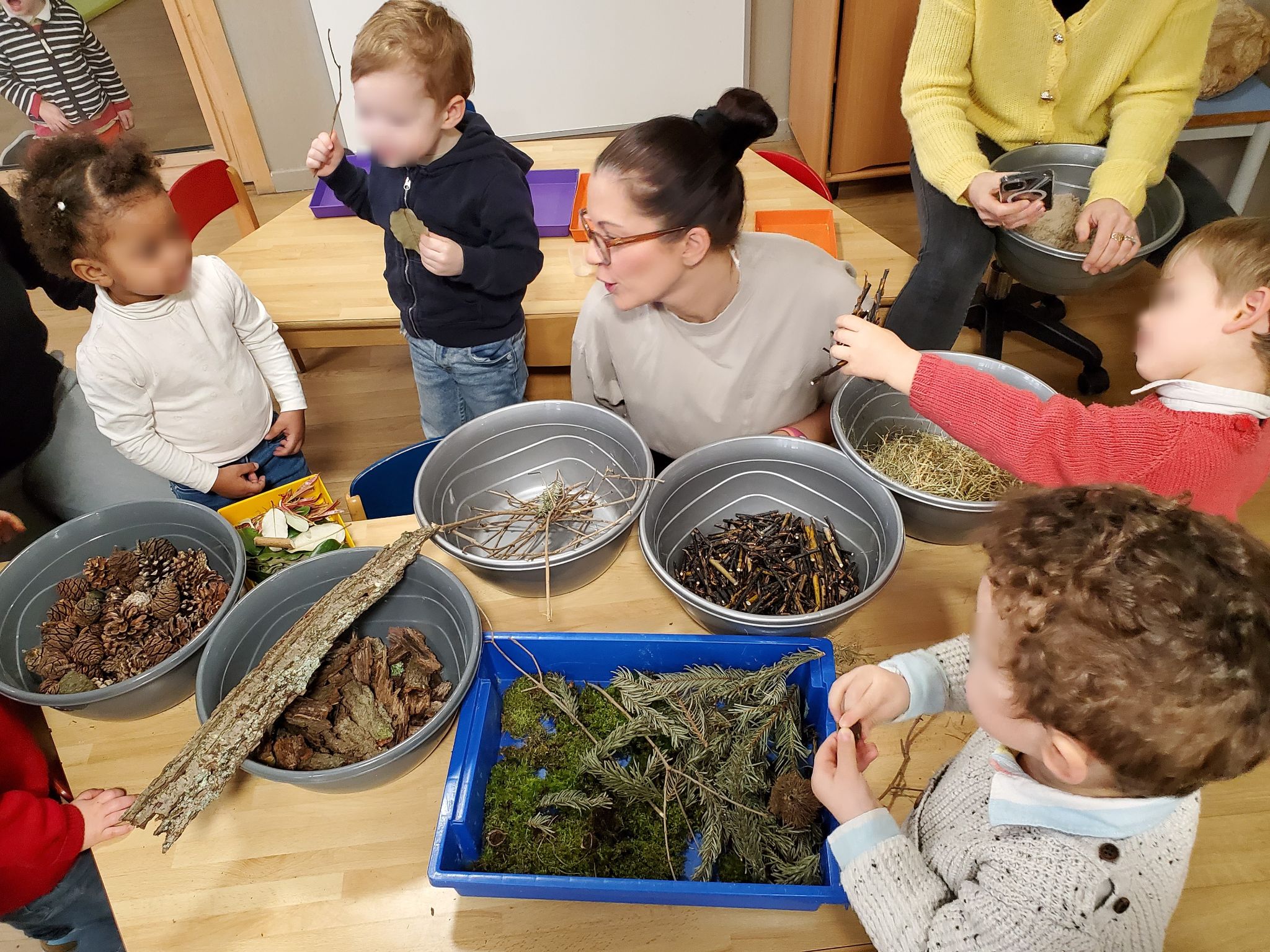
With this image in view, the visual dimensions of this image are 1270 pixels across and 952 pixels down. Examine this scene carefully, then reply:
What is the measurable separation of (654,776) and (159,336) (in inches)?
52.1

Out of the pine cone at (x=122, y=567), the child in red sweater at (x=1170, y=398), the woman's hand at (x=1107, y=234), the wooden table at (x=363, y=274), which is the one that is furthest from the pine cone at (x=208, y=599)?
the woman's hand at (x=1107, y=234)

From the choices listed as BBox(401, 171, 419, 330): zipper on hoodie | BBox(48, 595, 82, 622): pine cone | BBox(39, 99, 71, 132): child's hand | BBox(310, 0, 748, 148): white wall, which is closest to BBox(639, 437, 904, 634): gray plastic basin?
BBox(48, 595, 82, 622): pine cone

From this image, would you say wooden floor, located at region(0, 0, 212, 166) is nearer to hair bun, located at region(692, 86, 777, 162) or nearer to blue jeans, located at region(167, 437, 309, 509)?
blue jeans, located at region(167, 437, 309, 509)

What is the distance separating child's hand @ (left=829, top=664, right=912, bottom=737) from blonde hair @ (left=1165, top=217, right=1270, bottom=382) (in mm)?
728

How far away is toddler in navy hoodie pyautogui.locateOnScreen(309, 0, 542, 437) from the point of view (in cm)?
158

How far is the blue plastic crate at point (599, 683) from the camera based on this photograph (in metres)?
0.88

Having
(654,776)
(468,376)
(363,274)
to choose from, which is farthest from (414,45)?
(654,776)

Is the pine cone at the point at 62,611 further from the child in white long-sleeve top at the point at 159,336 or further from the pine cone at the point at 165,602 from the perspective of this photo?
the child in white long-sleeve top at the point at 159,336

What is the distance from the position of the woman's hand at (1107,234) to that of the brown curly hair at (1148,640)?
1308mm

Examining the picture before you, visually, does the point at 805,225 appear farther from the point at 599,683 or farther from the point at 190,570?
the point at 190,570

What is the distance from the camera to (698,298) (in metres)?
1.51

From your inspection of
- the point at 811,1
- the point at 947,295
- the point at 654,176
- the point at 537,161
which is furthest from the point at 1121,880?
the point at 811,1

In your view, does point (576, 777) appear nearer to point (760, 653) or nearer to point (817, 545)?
point (760, 653)

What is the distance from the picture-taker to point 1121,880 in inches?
30.4
